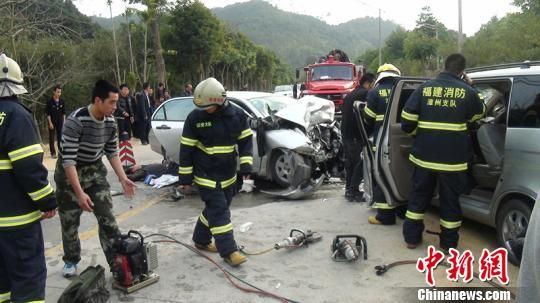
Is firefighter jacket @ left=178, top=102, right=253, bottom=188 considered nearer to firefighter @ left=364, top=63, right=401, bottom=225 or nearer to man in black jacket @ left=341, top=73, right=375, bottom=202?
firefighter @ left=364, top=63, right=401, bottom=225

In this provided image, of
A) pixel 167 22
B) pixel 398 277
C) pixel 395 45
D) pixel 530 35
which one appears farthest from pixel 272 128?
pixel 395 45

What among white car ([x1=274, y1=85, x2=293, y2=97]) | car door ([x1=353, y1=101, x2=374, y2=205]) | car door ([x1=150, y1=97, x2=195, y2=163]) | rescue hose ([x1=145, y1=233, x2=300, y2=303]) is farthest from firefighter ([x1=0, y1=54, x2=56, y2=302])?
white car ([x1=274, y1=85, x2=293, y2=97])

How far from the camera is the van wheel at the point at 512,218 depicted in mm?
3879

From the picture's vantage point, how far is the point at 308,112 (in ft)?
23.5

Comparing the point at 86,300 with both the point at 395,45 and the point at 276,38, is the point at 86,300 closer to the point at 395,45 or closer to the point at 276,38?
the point at 395,45

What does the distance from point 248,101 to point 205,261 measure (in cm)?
352

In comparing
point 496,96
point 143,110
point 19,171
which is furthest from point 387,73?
point 143,110

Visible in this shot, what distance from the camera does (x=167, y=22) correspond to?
30344mm

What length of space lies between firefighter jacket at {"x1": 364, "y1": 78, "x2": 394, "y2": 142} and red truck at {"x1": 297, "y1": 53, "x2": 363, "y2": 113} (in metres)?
10.4

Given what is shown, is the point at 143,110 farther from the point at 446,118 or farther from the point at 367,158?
the point at 446,118

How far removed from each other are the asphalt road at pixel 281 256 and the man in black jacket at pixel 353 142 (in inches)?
9.0

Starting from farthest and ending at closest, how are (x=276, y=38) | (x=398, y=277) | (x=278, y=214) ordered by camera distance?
(x=276, y=38) → (x=278, y=214) → (x=398, y=277)

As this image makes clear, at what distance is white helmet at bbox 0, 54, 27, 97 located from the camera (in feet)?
9.16

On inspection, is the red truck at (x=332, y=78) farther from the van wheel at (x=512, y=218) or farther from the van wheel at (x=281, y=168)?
the van wheel at (x=512, y=218)
